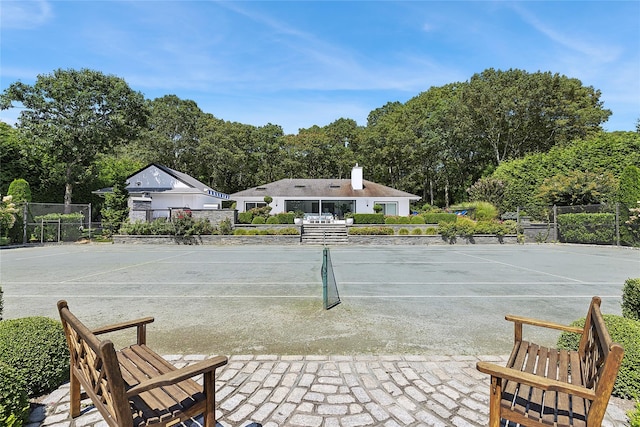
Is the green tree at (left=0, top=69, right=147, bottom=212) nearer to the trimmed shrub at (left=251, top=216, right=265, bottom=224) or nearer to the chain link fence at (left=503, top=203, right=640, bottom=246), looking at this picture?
the trimmed shrub at (left=251, top=216, right=265, bottom=224)

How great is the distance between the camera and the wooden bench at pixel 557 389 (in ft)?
5.73

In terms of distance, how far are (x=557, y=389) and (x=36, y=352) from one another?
4197 millimetres

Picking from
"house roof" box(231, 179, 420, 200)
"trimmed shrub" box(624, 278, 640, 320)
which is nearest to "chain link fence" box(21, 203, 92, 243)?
"house roof" box(231, 179, 420, 200)

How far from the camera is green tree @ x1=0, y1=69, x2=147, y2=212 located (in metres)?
21.9

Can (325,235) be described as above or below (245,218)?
below

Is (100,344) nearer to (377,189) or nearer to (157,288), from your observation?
(157,288)

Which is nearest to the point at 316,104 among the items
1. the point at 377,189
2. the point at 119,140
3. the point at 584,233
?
the point at 377,189

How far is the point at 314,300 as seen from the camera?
6402mm

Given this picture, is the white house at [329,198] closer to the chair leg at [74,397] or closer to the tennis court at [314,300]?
the tennis court at [314,300]

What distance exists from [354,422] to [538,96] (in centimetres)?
3647

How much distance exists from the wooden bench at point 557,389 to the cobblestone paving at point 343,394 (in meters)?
0.53

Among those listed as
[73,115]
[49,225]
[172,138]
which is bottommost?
[49,225]

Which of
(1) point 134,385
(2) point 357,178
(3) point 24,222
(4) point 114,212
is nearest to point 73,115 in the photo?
(4) point 114,212

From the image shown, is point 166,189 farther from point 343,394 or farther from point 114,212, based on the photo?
point 343,394
